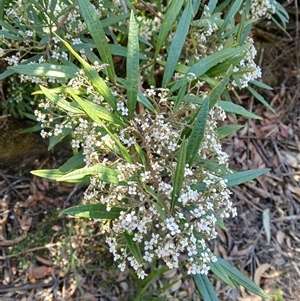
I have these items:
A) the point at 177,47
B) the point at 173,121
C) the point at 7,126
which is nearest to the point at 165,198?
the point at 173,121

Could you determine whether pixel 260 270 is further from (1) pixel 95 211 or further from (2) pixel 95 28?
(2) pixel 95 28

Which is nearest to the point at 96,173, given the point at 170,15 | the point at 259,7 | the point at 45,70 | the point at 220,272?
the point at 45,70

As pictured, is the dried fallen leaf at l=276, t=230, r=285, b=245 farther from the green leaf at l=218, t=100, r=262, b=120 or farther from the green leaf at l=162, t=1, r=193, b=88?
the green leaf at l=162, t=1, r=193, b=88

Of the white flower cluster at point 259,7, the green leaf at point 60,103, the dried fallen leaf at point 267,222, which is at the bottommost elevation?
the dried fallen leaf at point 267,222

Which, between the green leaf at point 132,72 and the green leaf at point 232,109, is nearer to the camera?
the green leaf at point 132,72

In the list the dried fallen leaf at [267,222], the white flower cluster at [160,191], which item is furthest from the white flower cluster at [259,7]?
the dried fallen leaf at [267,222]

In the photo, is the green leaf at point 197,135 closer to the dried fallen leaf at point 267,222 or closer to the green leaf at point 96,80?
the green leaf at point 96,80

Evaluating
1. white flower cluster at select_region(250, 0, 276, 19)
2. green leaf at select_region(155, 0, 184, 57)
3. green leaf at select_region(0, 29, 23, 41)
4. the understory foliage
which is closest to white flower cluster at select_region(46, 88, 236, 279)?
the understory foliage
